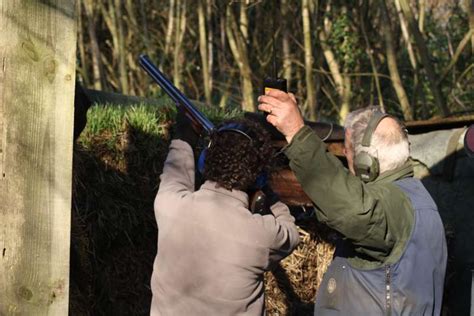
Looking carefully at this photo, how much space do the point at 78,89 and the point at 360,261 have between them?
2.04 m

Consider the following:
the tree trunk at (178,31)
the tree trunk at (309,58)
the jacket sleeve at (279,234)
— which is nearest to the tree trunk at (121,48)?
the tree trunk at (178,31)

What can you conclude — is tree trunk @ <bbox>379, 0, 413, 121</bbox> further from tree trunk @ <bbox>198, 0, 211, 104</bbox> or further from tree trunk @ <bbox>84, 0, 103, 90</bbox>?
tree trunk @ <bbox>84, 0, 103, 90</bbox>

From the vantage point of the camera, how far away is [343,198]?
3539 millimetres

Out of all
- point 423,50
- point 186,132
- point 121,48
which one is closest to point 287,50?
point 121,48

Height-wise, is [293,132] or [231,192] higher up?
[293,132]

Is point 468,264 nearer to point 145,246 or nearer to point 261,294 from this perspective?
point 145,246

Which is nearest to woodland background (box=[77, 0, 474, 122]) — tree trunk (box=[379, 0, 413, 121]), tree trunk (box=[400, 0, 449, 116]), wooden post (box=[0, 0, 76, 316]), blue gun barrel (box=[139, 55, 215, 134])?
tree trunk (box=[379, 0, 413, 121])

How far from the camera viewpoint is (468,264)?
6422mm

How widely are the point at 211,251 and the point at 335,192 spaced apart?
0.59m

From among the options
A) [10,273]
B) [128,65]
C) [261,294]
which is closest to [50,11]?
[10,273]

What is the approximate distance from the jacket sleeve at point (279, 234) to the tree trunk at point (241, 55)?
A: 24.0ft

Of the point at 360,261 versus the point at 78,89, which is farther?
the point at 78,89

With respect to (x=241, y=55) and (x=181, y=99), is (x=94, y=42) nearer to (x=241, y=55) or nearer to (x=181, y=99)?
(x=241, y=55)

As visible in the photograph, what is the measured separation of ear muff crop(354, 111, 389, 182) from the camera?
12.5 feet
